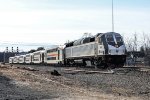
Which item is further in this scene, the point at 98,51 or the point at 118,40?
the point at 98,51

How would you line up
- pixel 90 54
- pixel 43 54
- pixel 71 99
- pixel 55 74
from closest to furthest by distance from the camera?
pixel 71 99 < pixel 55 74 < pixel 90 54 < pixel 43 54

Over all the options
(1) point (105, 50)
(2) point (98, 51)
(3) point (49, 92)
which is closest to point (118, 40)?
(1) point (105, 50)

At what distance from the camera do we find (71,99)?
13.1 m

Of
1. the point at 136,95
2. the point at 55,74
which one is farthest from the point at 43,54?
the point at 136,95

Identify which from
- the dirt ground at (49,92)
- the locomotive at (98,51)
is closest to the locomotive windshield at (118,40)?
the locomotive at (98,51)

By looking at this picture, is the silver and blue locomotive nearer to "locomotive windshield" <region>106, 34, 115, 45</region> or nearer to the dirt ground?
"locomotive windshield" <region>106, 34, 115, 45</region>

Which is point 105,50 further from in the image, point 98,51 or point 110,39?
point 110,39

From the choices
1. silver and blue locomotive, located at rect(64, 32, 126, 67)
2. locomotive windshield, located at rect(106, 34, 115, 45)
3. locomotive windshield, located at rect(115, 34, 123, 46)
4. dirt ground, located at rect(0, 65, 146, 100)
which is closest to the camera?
dirt ground, located at rect(0, 65, 146, 100)

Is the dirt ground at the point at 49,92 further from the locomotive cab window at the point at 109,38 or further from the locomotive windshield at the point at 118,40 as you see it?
the locomotive windshield at the point at 118,40

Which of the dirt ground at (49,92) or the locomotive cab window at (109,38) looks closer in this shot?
the dirt ground at (49,92)

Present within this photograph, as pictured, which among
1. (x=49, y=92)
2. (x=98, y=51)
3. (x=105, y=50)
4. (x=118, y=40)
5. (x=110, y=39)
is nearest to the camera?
(x=49, y=92)

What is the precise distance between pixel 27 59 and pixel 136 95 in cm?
7425

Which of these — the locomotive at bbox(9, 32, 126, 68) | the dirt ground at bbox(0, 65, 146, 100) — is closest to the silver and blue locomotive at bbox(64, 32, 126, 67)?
the locomotive at bbox(9, 32, 126, 68)

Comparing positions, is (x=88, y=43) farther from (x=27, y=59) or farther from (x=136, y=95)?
(x=27, y=59)
